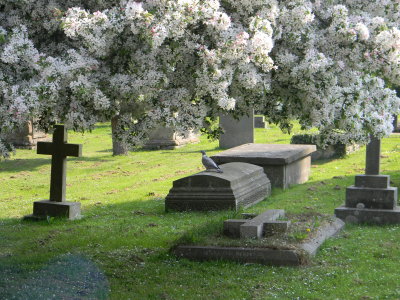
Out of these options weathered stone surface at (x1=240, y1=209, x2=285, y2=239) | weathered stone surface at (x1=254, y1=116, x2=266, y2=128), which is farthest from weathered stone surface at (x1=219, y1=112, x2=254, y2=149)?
weathered stone surface at (x1=240, y1=209, x2=285, y2=239)

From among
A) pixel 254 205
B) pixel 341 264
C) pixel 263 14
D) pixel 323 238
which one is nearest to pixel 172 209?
pixel 254 205

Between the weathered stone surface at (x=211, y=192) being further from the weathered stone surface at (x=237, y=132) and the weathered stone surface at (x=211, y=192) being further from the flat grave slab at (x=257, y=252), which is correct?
the weathered stone surface at (x=237, y=132)

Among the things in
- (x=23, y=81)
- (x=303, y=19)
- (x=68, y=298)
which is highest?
(x=303, y=19)

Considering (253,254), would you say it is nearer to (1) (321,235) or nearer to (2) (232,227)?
(2) (232,227)

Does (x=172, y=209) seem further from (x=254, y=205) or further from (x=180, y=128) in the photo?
(x=180, y=128)

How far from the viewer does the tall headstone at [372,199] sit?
1229cm

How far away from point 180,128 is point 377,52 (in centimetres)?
288

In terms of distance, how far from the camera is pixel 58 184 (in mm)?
12930

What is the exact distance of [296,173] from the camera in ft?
55.7

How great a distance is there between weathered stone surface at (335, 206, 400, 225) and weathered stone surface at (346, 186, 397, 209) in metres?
0.11

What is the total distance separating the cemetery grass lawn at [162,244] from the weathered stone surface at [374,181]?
877mm

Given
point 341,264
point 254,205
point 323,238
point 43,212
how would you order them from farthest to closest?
point 254,205 < point 43,212 < point 323,238 < point 341,264

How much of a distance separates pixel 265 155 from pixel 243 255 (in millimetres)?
6864

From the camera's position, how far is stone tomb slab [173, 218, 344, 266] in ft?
29.8
